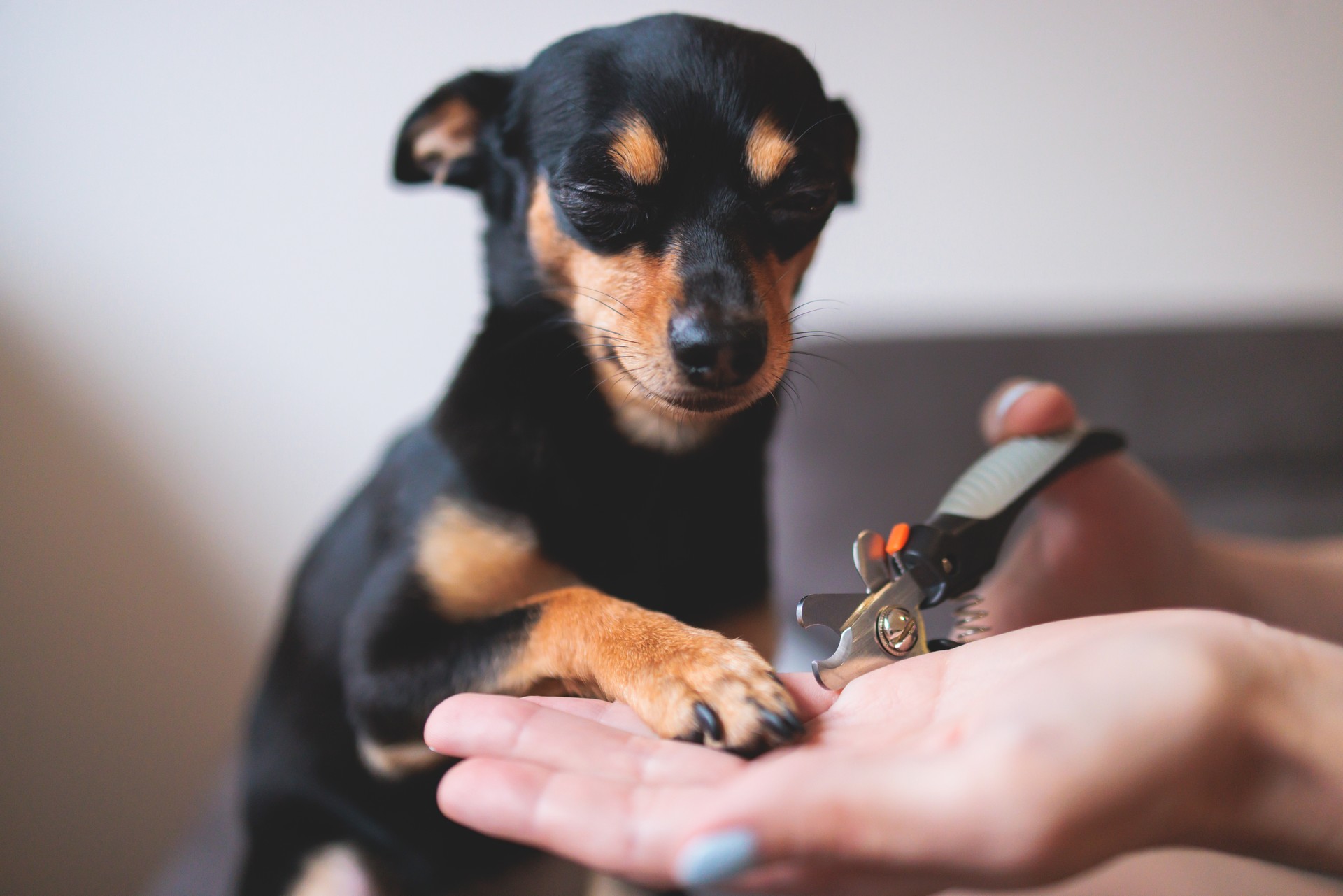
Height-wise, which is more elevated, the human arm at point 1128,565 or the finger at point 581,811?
the finger at point 581,811

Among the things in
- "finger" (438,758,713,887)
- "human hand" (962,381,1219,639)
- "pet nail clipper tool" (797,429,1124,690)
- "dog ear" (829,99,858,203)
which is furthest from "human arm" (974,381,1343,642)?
"finger" (438,758,713,887)

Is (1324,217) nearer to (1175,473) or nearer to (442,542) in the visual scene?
(1175,473)

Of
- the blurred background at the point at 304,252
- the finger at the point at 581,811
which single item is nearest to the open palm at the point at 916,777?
the finger at the point at 581,811

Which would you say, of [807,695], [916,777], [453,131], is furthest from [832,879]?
[453,131]

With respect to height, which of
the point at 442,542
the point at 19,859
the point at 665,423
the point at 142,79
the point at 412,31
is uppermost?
Result: the point at 412,31

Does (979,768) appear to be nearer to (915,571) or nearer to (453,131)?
(915,571)

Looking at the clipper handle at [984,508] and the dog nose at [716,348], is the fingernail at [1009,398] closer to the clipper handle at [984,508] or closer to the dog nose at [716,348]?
the clipper handle at [984,508]

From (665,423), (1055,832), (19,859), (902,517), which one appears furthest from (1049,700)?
(19,859)
